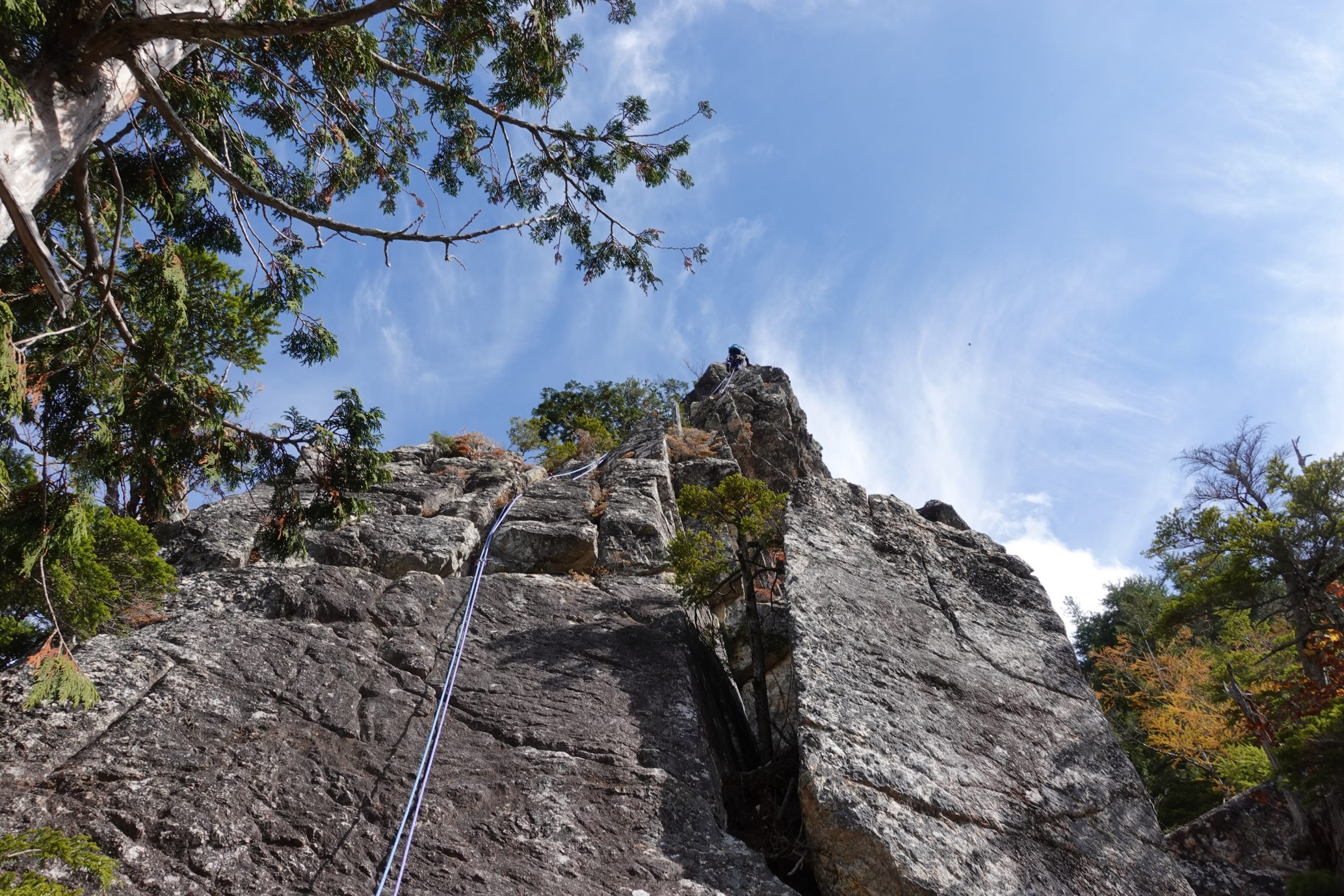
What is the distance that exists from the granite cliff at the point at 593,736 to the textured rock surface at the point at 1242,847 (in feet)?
6.14

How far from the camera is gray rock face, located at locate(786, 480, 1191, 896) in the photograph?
502 centimetres

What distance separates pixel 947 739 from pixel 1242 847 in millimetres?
4881

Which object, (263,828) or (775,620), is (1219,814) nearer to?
(775,620)

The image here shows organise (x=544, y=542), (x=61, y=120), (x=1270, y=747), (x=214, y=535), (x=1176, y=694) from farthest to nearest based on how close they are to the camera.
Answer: (x=1176, y=694) < (x=1270, y=747) < (x=544, y=542) < (x=214, y=535) < (x=61, y=120)

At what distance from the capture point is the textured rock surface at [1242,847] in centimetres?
683

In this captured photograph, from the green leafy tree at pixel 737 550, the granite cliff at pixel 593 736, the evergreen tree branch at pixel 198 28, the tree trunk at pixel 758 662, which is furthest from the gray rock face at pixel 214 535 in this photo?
the tree trunk at pixel 758 662

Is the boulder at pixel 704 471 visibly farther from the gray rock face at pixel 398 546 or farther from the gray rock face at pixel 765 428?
the gray rock face at pixel 398 546

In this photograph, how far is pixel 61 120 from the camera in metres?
4.30

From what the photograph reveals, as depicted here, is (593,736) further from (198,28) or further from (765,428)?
(765,428)

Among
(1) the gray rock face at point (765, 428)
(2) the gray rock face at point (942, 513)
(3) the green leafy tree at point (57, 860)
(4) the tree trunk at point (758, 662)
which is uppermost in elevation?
(1) the gray rock face at point (765, 428)

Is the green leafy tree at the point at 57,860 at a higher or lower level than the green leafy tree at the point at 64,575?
lower

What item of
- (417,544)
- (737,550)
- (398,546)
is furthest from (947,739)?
(398,546)

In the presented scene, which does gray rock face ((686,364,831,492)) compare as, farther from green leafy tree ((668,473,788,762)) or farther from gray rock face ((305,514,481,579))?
gray rock face ((305,514,481,579))

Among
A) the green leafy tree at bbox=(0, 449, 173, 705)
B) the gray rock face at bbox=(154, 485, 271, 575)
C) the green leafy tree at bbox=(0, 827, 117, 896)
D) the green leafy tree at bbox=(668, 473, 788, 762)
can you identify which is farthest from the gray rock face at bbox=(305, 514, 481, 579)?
the green leafy tree at bbox=(0, 827, 117, 896)
